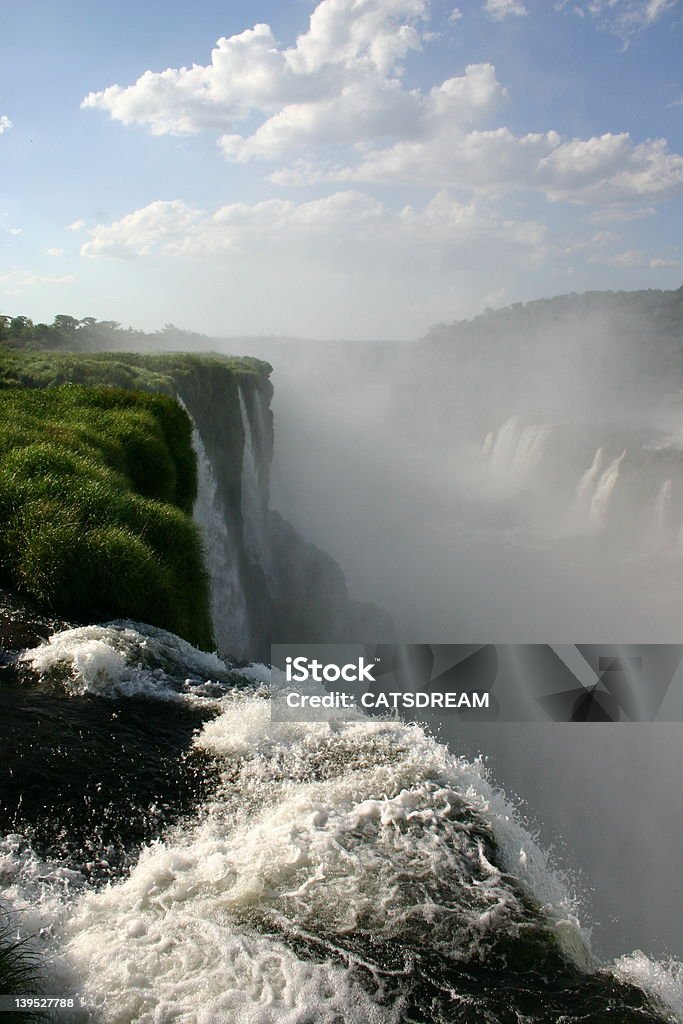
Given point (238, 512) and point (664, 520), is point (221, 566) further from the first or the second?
point (664, 520)

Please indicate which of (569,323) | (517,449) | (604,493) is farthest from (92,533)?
(569,323)

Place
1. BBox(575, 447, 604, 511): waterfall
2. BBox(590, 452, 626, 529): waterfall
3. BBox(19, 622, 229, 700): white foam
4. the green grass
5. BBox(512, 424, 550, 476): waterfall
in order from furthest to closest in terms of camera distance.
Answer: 1. BBox(512, 424, 550, 476): waterfall
2. BBox(575, 447, 604, 511): waterfall
3. BBox(590, 452, 626, 529): waterfall
4. the green grass
5. BBox(19, 622, 229, 700): white foam

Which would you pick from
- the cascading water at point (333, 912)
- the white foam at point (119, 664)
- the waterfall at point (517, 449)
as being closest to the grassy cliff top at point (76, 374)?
the white foam at point (119, 664)

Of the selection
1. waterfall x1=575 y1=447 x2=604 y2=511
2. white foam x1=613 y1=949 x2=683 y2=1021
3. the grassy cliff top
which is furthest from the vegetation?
waterfall x1=575 y1=447 x2=604 y2=511

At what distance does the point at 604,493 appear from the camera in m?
47.4

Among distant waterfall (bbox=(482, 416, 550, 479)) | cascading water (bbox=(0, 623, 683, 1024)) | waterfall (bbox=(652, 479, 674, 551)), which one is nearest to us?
cascading water (bbox=(0, 623, 683, 1024))

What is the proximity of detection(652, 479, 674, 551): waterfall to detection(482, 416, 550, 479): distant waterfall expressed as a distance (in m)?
13.4

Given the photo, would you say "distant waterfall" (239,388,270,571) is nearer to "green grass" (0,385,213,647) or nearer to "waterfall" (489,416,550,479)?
"green grass" (0,385,213,647)

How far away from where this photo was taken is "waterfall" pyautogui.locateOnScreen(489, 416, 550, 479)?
57.1 metres

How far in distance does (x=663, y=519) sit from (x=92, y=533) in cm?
4328

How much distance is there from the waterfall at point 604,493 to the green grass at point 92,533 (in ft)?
137

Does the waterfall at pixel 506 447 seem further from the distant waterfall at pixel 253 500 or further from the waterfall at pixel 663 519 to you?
the distant waterfall at pixel 253 500

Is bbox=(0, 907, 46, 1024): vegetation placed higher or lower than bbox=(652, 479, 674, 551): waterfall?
higher

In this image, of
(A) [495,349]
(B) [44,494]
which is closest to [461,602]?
(B) [44,494]
